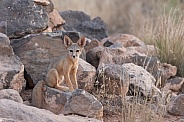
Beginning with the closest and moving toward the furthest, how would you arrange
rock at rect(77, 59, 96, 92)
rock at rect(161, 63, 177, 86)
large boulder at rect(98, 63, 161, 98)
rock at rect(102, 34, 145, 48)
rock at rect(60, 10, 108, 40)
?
1. large boulder at rect(98, 63, 161, 98)
2. rock at rect(77, 59, 96, 92)
3. rock at rect(161, 63, 177, 86)
4. rock at rect(102, 34, 145, 48)
5. rock at rect(60, 10, 108, 40)

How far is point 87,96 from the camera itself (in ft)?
21.4

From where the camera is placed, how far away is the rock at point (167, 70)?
9248 millimetres

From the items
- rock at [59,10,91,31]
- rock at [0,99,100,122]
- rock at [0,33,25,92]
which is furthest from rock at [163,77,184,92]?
rock at [0,99,100,122]

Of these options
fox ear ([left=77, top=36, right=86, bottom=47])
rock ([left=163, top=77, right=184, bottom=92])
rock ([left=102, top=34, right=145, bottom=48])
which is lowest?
rock ([left=163, top=77, right=184, bottom=92])

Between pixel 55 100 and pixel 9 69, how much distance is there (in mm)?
862

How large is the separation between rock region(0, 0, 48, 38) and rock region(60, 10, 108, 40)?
2.58 metres

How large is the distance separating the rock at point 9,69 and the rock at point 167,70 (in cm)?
282

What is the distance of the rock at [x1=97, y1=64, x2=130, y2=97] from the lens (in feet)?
25.4

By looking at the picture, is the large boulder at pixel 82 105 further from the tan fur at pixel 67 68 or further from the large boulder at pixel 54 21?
the large boulder at pixel 54 21

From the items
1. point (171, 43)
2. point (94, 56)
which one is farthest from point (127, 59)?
point (171, 43)

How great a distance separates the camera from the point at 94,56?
917 centimetres

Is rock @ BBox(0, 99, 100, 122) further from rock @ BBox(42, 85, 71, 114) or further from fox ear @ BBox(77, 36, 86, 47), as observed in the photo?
fox ear @ BBox(77, 36, 86, 47)

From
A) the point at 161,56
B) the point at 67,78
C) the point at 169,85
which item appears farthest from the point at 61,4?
the point at 67,78

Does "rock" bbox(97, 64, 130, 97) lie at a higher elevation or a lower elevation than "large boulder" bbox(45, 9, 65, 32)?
lower
